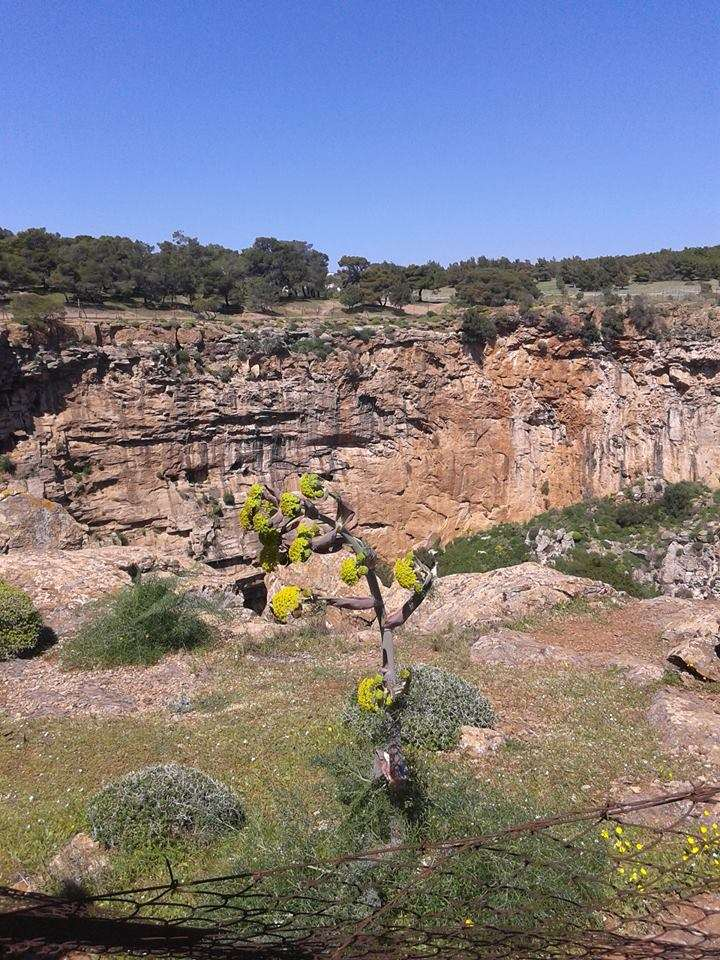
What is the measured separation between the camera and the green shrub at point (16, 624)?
29.9ft

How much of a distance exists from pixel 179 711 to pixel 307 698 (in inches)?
61.3

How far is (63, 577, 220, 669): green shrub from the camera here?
9094mm

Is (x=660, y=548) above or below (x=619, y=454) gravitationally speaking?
below

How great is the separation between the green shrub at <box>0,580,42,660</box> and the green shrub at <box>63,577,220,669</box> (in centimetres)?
57

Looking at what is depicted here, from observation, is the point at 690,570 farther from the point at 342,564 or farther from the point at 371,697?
the point at 342,564

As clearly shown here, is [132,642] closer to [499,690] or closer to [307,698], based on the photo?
[307,698]

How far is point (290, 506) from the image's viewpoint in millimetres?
4379

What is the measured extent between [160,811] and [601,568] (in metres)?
17.7

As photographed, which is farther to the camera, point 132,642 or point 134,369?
point 134,369

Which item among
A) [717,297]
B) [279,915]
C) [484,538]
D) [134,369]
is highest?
[717,297]

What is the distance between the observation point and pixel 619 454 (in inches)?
1053

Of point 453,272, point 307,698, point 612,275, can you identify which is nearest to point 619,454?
point 612,275

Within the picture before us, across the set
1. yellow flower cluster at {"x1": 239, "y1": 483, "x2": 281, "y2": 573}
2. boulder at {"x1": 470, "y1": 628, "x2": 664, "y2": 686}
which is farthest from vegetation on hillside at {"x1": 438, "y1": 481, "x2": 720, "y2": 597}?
yellow flower cluster at {"x1": 239, "y1": 483, "x2": 281, "y2": 573}

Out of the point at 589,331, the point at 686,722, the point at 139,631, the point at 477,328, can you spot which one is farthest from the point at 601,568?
the point at 139,631
